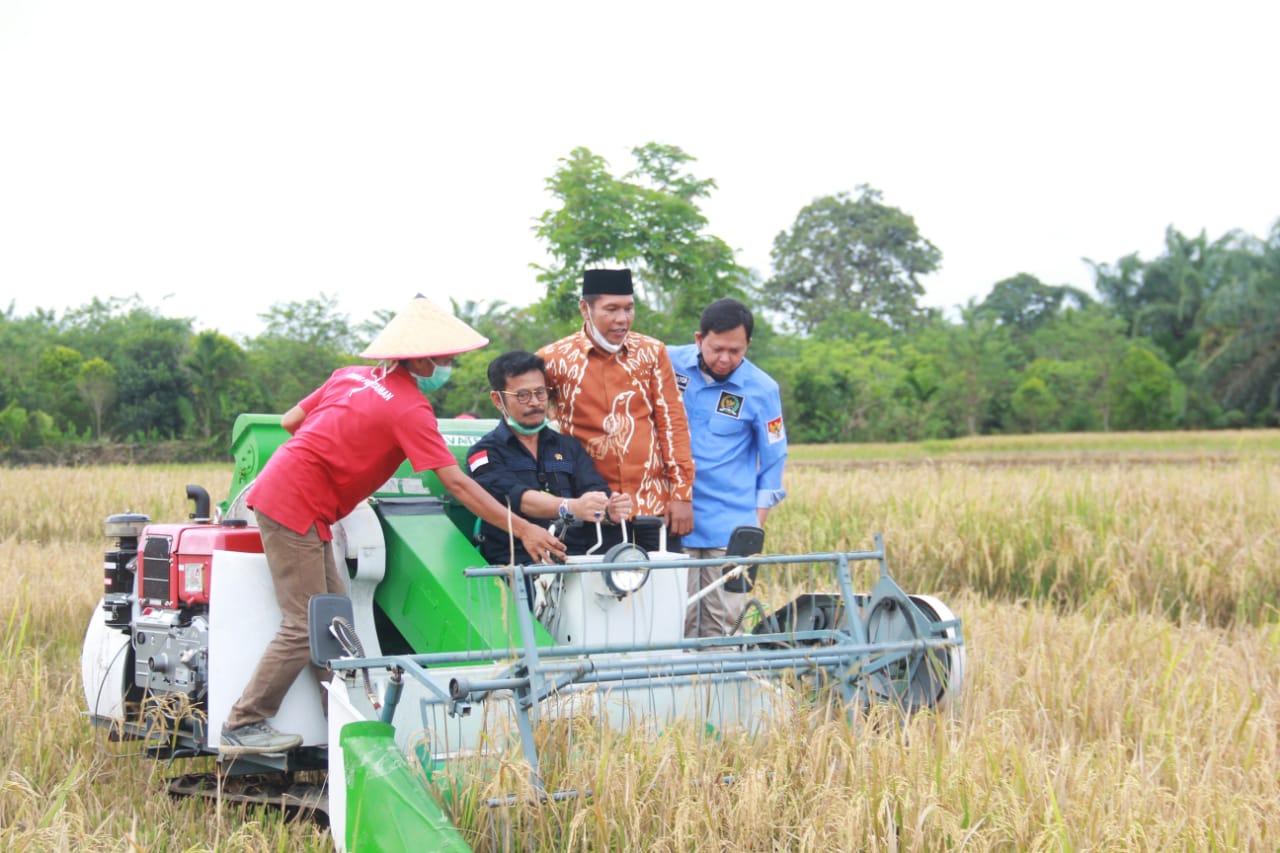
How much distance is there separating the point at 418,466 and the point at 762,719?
1.50m

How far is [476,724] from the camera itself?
405 cm

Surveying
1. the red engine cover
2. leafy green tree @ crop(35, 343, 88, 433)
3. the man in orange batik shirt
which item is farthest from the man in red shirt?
leafy green tree @ crop(35, 343, 88, 433)

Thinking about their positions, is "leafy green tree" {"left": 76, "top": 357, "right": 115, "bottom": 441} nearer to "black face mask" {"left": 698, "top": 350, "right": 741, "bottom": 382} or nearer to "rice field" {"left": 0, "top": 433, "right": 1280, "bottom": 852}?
"rice field" {"left": 0, "top": 433, "right": 1280, "bottom": 852}

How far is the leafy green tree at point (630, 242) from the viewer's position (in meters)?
20.2

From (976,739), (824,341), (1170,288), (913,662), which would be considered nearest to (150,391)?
(824,341)

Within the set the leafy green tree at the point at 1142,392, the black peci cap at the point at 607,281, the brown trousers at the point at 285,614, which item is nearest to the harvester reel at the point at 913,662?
the black peci cap at the point at 607,281

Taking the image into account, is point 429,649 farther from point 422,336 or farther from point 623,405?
point 623,405

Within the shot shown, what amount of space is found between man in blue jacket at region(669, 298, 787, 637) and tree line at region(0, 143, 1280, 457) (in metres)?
14.7

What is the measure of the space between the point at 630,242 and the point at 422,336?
53.0ft

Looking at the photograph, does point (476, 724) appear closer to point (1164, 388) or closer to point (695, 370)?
point (695, 370)

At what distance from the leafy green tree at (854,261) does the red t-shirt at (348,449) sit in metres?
57.3

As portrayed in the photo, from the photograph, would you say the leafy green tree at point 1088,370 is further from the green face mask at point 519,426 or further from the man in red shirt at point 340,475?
the man in red shirt at point 340,475

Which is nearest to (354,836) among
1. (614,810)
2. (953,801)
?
(614,810)

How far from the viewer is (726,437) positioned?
5652 millimetres
